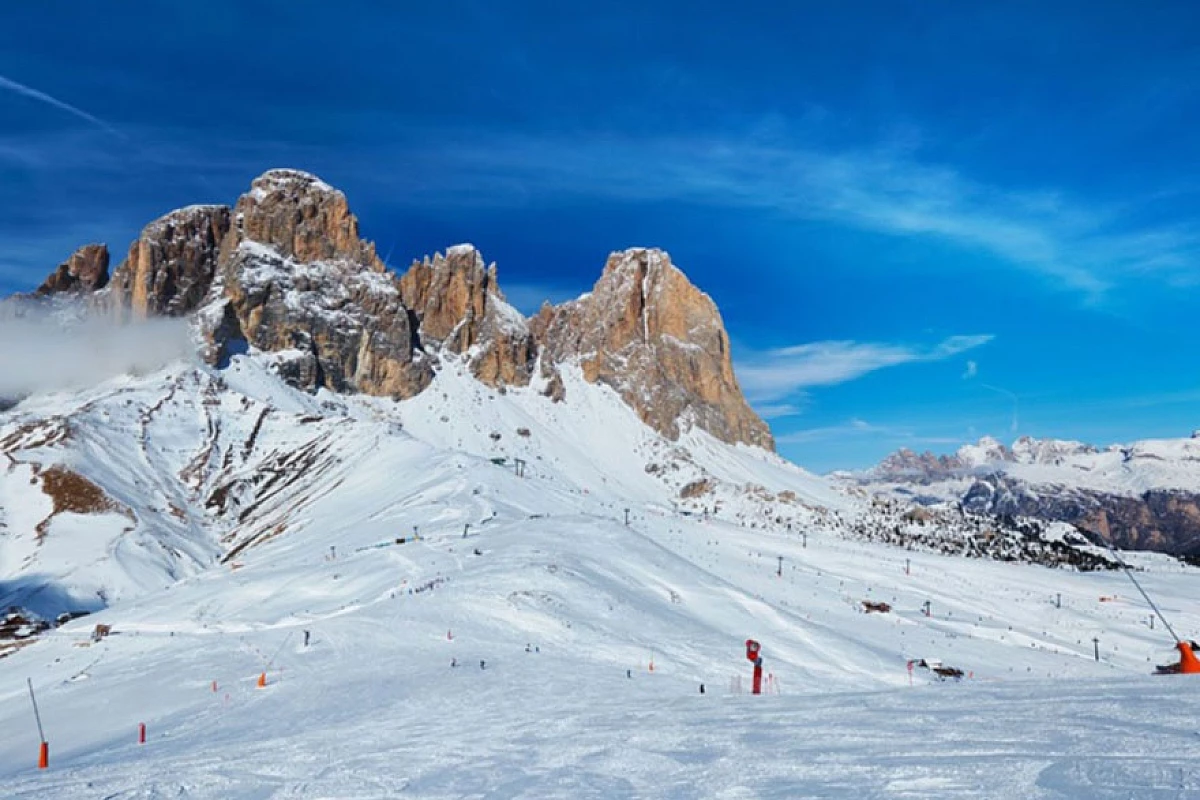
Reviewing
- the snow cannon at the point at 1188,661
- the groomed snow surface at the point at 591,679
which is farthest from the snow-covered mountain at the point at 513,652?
the snow cannon at the point at 1188,661

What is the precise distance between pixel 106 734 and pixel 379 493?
95.4 m

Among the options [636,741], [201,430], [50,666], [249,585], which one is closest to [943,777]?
[636,741]

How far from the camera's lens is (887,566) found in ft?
289

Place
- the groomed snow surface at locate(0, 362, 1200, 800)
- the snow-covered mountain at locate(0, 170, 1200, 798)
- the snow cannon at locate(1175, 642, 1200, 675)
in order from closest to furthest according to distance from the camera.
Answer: the groomed snow surface at locate(0, 362, 1200, 800)
the snow-covered mountain at locate(0, 170, 1200, 798)
the snow cannon at locate(1175, 642, 1200, 675)

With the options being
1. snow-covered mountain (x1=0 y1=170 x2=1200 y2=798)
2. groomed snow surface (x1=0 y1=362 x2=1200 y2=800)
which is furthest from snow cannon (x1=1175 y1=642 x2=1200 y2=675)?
groomed snow surface (x1=0 y1=362 x2=1200 y2=800)

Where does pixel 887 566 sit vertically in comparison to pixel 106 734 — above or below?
above

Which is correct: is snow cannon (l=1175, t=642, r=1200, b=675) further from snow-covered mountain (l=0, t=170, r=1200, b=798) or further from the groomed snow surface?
the groomed snow surface

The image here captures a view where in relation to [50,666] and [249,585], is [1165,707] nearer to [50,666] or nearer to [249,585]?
[50,666]

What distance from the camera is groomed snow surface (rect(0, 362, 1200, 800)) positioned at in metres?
9.03

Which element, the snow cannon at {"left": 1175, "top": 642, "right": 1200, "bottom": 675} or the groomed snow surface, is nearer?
the groomed snow surface

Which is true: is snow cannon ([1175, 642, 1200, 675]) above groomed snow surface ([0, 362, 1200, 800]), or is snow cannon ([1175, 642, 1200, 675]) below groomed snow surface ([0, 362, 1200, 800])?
above

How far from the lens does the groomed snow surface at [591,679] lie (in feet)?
29.6

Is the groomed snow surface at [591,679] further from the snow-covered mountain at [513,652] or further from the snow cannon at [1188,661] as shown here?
the snow cannon at [1188,661]

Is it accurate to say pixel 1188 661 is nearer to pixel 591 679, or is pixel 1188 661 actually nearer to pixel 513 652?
pixel 591 679
